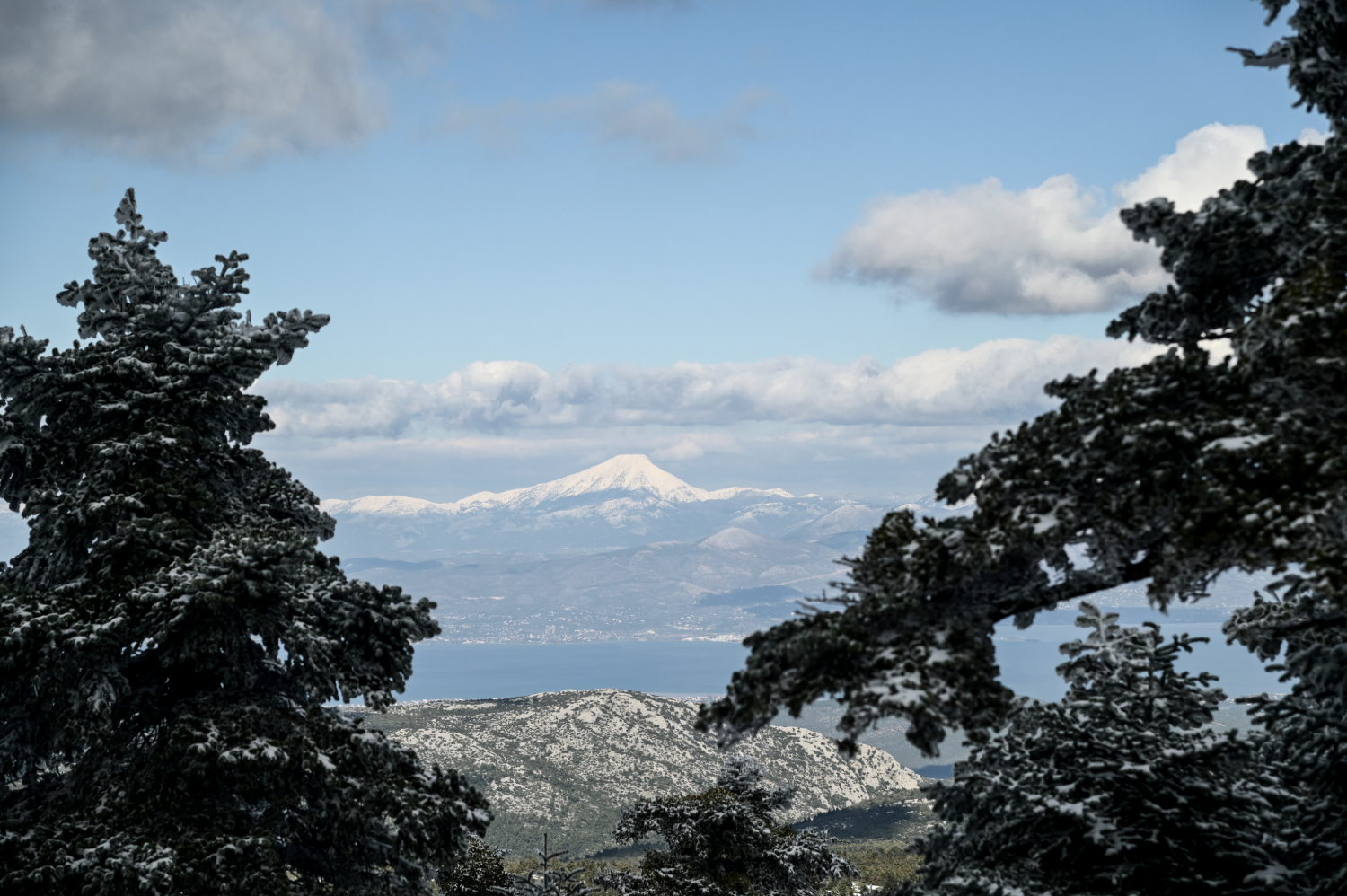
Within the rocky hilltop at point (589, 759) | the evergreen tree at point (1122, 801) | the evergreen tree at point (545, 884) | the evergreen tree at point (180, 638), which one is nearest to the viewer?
the evergreen tree at point (1122, 801)

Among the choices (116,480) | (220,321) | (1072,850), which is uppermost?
(220,321)

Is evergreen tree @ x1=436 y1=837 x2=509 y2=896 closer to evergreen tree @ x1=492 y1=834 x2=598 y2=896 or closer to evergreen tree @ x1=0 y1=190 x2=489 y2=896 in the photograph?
evergreen tree @ x1=492 y1=834 x2=598 y2=896

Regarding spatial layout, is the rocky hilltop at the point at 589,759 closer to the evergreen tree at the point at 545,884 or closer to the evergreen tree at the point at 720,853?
the evergreen tree at the point at 720,853

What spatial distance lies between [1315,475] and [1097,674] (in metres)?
6.54

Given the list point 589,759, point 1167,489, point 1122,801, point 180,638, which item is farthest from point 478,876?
point 589,759

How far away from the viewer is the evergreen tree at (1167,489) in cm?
535

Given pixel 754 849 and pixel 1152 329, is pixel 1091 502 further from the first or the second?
pixel 754 849

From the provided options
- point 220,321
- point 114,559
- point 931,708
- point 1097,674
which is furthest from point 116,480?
point 1097,674

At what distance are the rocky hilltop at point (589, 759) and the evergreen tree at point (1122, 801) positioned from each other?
118256mm

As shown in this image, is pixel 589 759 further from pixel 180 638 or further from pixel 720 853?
pixel 180 638

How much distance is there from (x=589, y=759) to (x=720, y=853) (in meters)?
138

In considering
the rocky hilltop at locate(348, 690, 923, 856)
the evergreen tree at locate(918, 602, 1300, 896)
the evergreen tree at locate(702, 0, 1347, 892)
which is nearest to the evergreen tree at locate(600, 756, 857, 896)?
the evergreen tree at locate(918, 602, 1300, 896)

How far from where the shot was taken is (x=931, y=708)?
227 inches

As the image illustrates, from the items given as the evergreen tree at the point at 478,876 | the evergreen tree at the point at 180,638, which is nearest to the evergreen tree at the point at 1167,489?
the evergreen tree at the point at 180,638
